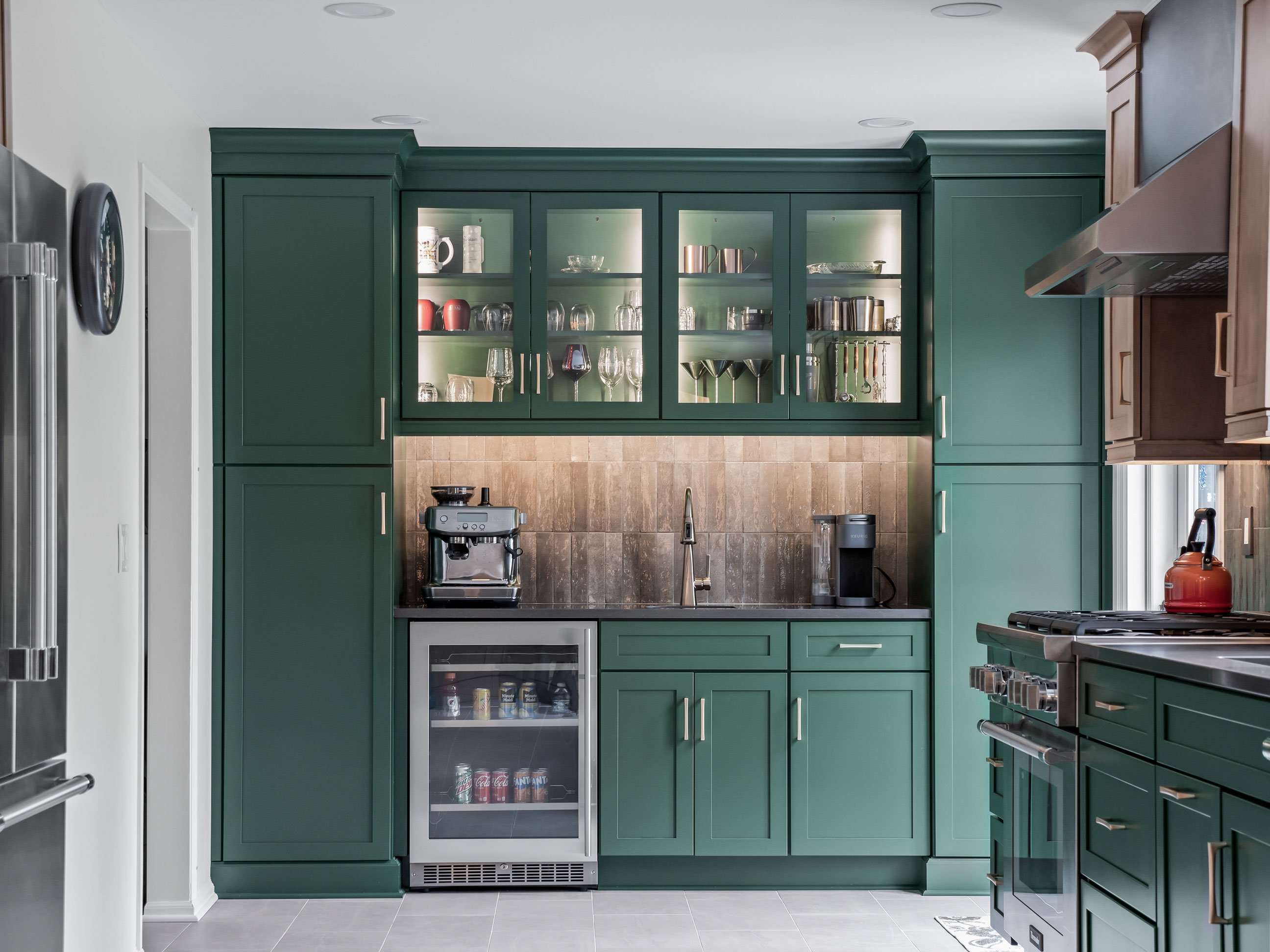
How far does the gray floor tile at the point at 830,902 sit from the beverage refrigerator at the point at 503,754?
675 millimetres

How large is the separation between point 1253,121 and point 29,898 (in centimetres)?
288

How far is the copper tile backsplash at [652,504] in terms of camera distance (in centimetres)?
432

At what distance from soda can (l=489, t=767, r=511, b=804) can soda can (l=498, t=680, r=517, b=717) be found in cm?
19

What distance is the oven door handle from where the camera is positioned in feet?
8.71

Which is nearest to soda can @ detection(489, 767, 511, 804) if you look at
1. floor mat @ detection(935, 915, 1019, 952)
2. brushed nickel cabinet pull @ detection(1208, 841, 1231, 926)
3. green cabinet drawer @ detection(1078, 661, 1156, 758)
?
floor mat @ detection(935, 915, 1019, 952)

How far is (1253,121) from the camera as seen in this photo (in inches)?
94.1

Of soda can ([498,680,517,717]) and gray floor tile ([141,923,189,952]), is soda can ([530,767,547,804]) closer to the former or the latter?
soda can ([498,680,517,717])

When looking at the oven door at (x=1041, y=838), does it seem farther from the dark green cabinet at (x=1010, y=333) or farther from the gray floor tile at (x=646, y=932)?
the dark green cabinet at (x=1010, y=333)

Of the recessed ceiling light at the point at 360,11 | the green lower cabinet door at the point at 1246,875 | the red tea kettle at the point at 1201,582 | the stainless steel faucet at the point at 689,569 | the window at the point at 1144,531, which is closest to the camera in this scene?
the green lower cabinet door at the point at 1246,875

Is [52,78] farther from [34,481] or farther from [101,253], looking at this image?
[34,481]

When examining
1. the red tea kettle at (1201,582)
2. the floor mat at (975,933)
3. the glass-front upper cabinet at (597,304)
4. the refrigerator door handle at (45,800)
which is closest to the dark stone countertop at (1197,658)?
the red tea kettle at (1201,582)

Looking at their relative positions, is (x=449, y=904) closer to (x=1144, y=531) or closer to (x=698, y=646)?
(x=698, y=646)

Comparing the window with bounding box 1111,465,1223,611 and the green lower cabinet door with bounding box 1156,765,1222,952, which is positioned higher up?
the window with bounding box 1111,465,1223,611

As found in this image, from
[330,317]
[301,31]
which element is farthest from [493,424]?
[301,31]
